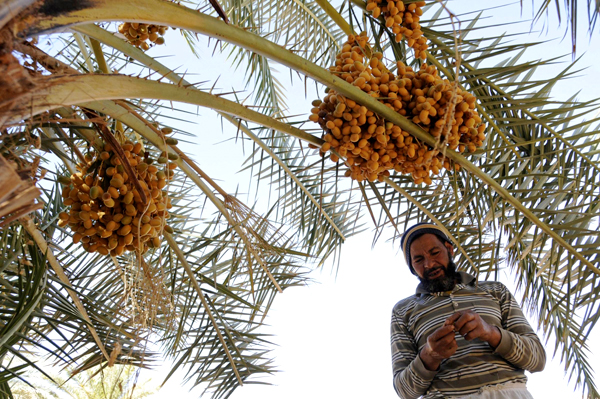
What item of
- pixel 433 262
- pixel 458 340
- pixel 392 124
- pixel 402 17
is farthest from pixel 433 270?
pixel 402 17

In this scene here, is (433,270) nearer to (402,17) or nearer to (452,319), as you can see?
(452,319)

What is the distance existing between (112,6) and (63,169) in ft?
6.22

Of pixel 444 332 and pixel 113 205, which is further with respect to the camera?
pixel 444 332

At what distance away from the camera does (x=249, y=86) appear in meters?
4.10

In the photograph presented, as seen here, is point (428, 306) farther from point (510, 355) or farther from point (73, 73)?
point (73, 73)

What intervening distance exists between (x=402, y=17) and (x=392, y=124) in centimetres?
64

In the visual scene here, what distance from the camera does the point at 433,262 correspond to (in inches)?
94.0

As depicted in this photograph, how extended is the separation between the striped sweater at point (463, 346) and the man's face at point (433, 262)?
5cm

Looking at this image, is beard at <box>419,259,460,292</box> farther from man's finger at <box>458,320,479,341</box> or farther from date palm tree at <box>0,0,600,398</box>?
man's finger at <box>458,320,479,341</box>

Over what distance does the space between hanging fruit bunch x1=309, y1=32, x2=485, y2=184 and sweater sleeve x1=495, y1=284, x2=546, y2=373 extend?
623 millimetres

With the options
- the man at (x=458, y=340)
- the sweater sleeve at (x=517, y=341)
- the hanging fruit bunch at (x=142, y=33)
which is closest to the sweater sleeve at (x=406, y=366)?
the man at (x=458, y=340)

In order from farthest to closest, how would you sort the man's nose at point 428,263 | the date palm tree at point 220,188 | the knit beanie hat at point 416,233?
1. the knit beanie hat at point 416,233
2. the man's nose at point 428,263
3. the date palm tree at point 220,188

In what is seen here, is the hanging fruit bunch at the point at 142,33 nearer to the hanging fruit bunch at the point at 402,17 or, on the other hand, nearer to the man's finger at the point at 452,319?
the hanging fruit bunch at the point at 402,17

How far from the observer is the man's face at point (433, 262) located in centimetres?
229
